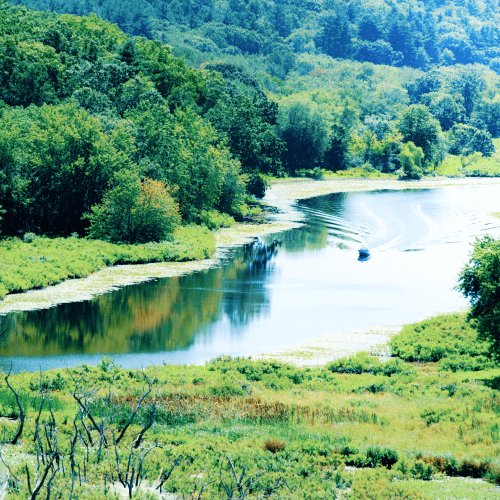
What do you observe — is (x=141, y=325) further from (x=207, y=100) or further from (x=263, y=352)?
(x=207, y=100)

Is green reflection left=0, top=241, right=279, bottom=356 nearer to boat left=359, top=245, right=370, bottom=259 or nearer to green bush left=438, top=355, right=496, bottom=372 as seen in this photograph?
boat left=359, top=245, right=370, bottom=259

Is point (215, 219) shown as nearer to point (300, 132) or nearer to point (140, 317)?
point (140, 317)

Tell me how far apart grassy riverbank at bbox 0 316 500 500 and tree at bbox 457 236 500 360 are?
1.99 m

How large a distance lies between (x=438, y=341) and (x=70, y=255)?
99.3 ft

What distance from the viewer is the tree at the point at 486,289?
27125 mm

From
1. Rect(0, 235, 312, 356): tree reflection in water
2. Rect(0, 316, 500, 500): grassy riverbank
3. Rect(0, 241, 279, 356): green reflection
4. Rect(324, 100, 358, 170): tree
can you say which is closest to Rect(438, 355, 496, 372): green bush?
Rect(0, 316, 500, 500): grassy riverbank

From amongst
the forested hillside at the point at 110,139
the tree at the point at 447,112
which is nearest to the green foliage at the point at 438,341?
the forested hillside at the point at 110,139

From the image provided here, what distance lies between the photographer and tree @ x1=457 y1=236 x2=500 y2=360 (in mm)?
27125

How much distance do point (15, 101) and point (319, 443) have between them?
236 ft

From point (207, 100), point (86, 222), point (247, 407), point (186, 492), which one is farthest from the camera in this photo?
point (207, 100)

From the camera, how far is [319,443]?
1870cm

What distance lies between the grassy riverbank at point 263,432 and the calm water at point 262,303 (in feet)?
21.0

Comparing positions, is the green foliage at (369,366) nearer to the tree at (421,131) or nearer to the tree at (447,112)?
the tree at (421,131)

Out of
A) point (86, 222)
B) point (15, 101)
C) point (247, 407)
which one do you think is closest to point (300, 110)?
point (15, 101)
